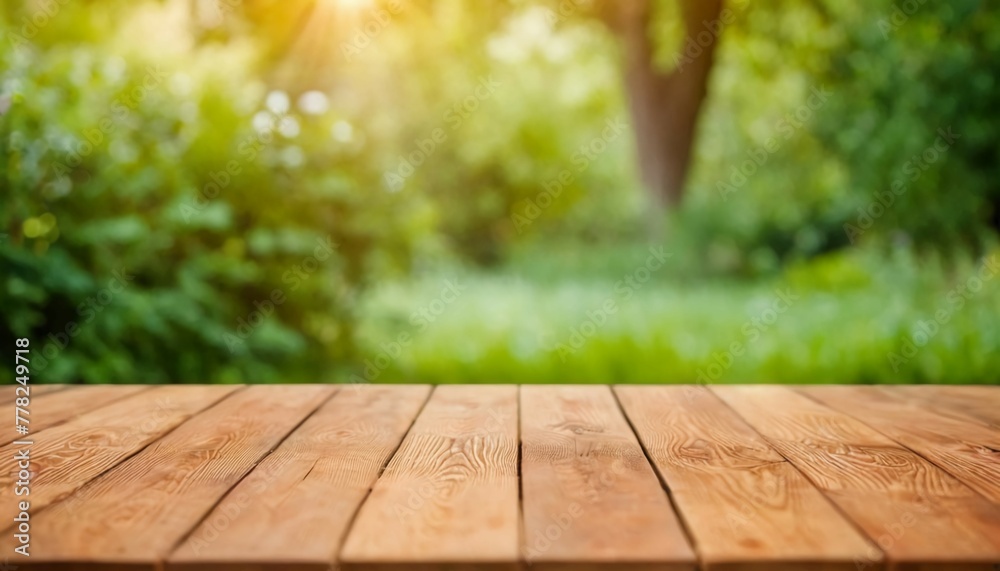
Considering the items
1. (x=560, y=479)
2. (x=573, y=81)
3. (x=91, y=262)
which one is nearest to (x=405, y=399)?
(x=560, y=479)

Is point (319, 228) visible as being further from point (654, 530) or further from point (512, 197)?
point (512, 197)

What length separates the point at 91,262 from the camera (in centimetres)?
335

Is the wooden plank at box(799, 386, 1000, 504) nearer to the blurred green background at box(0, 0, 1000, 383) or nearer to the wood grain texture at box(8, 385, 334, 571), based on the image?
the wood grain texture at box(8, 385, 334, 571)

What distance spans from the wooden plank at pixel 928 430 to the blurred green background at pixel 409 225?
7.37ft

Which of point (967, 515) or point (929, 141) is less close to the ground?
point (929, 141)

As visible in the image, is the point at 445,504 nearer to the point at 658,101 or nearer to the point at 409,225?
the point at 409,225

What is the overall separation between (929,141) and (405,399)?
4.42 m

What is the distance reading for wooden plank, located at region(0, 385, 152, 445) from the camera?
6.23 feet

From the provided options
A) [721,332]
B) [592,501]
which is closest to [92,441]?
[592,501]

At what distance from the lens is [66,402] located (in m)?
2.13

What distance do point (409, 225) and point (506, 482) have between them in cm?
325

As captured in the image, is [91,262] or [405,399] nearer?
[405,399]

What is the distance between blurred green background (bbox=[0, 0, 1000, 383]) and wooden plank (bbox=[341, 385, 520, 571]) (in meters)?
2.01

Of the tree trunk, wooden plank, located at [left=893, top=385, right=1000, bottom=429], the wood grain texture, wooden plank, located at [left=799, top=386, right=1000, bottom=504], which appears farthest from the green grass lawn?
the wood grain texture
